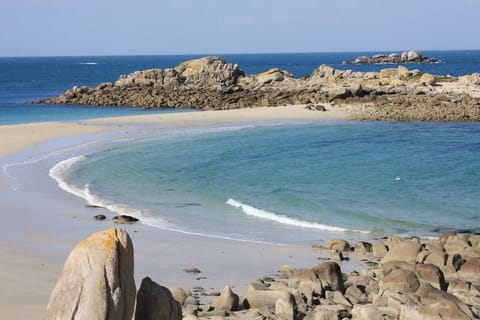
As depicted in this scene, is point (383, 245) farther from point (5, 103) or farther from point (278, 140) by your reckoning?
point (5, 103)

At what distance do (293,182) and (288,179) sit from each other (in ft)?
2.26

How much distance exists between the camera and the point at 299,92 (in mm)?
60594

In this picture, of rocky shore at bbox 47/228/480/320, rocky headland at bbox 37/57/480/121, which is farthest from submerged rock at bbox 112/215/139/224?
rocky headland at bbox 37/57/480/121

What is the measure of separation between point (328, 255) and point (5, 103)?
57096 mm

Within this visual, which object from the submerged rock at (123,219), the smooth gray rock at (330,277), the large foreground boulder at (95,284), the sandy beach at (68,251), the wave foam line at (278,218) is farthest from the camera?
the submerged rock at (123,219)

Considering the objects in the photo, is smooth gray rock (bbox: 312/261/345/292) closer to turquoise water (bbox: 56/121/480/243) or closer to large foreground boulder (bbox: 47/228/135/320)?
turquoise water (bbox: 56/121/480/243)

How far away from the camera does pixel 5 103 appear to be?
68.0m

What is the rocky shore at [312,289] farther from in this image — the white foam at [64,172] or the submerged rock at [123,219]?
the white foam at [64,172]

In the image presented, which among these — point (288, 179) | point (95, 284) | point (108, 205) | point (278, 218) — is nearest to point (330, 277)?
point (95, 284)

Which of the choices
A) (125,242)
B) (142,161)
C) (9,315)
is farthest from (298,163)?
(125,242)

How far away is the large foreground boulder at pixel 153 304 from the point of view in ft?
27.8

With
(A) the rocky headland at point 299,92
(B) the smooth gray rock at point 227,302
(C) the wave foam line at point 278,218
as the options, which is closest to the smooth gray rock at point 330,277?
(B) the smooth gray rock at point 227,302

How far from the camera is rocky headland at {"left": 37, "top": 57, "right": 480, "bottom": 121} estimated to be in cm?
4717

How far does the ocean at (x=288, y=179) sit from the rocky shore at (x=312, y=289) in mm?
3049
